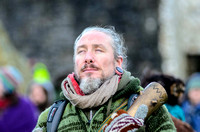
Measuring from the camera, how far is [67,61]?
489 inches

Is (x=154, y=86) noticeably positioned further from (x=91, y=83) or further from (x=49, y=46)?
(x=49, y=46)

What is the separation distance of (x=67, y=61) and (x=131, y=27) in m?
2.48

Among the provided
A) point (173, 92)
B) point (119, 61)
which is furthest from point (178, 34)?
point (119, 61)

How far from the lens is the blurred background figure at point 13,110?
5906 mm

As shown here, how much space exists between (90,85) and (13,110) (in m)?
3.56

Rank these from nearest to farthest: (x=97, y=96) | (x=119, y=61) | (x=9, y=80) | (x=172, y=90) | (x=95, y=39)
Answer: (x=97, y=96)
(x=95, y=39)
(x=119, y=61)
(x=172, y=90)
(x=9, y=80)

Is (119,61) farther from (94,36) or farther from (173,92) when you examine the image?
(173,92)

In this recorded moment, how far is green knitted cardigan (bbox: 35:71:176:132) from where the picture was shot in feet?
8.41

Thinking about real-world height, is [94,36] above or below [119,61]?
above

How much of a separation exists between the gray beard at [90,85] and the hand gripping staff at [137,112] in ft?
0.95

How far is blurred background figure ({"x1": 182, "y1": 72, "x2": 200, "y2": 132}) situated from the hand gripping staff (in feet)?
9.55

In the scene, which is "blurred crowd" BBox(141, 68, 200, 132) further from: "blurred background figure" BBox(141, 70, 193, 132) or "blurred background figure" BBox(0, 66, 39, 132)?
"blurred background figure" BBox(0, 66, 39, 132)

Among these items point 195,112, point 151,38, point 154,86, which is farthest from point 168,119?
point 151,38

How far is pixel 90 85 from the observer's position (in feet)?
8.97
